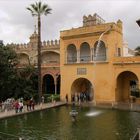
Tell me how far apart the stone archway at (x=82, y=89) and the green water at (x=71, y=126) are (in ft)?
28.8

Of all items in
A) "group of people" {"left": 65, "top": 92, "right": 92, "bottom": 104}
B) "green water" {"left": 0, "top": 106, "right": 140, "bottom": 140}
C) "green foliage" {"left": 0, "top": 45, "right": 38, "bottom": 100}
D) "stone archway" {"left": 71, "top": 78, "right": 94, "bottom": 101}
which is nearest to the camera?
"green water" {"left": 0, "top": 106, "right": 140, "bottom": 140}

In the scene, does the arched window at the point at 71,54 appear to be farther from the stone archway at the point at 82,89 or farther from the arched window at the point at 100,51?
the arched window at the point at 100,51

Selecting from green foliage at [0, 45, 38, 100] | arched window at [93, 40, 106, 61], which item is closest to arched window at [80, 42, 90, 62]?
arched window at [93, 40, 106, 61]

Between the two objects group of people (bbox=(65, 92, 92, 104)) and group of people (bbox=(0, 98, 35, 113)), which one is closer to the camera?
group of people (bbox=(0, 98, 35, 113))

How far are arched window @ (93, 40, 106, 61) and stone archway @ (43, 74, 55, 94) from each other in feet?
32.6

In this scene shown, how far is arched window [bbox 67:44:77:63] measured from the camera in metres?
34.4

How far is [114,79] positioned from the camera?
30312 millimetres

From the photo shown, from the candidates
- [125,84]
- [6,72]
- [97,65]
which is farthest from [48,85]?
[125,84]

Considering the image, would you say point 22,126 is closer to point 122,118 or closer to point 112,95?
point 122,118

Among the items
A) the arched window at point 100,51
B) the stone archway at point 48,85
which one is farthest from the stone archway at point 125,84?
the stone archway at point 48,85

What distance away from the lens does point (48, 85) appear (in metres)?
41.3

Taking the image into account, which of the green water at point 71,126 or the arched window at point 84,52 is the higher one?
the arched window at point 84,52

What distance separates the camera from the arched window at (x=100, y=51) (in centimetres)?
3209

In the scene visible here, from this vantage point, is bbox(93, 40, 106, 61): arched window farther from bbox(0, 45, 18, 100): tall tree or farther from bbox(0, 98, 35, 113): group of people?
→ bbox(0, 98, 35, 113): group of people
